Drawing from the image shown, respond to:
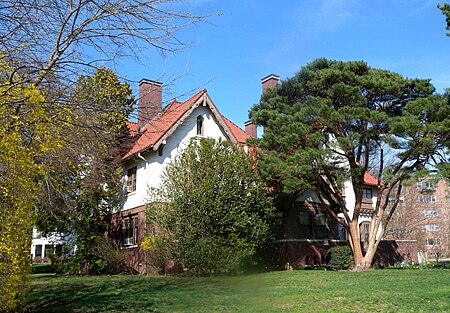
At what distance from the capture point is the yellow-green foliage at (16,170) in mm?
7938

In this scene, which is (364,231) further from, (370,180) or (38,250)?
(38,250)

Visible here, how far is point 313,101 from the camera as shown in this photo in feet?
Answer: 71.7

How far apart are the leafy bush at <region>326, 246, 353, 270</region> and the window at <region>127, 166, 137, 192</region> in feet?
36.8

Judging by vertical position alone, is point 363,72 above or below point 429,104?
above

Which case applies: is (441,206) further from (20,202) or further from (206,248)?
(20,202)

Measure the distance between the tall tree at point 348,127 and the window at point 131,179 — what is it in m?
6.97

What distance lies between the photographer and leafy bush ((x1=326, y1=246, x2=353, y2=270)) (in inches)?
942

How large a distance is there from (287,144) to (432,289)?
33.6 ft

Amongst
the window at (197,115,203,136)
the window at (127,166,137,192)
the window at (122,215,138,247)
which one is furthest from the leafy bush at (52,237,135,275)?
the window at (197,115,203,136)

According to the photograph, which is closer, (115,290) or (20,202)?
(20,202)

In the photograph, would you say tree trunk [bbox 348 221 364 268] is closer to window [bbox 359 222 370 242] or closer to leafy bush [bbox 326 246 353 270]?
leafy bush [bbox 326 246 353 270]

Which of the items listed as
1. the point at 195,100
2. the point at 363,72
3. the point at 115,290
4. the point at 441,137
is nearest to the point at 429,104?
the point at 441,137

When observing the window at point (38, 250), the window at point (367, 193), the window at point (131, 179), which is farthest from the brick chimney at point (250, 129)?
the window at point (38, 250)

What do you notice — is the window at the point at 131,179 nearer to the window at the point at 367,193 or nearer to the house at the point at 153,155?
the house at the point at 153,155
